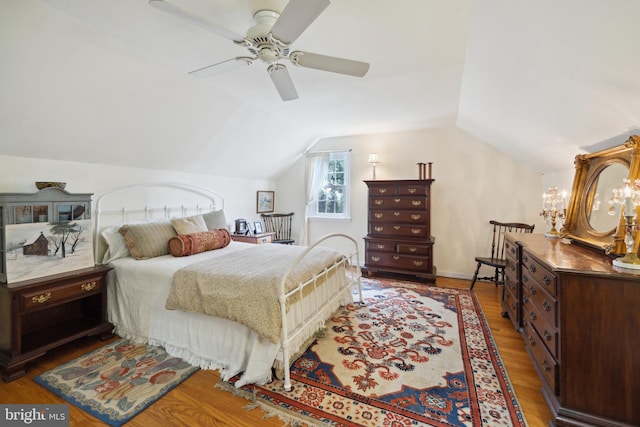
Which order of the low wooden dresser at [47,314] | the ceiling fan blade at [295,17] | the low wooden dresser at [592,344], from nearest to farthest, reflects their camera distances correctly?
1. the ceiling fan blade at [295,17]
2. the low wooden dresser at [592,344]
3. the low wooden dresser at [47,314]

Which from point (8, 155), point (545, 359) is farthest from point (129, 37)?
point (545, 359)

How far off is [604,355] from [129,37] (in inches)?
145

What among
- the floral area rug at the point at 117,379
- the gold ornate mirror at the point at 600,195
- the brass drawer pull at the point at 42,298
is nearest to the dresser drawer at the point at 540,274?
the gold ornate mirror at the point at 600,195

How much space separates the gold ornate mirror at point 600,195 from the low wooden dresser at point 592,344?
351 millimetres

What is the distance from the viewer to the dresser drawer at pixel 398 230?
4.10 metres

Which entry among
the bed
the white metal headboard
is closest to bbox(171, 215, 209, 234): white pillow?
the bed

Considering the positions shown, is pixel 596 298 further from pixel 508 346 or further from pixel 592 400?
pixel 508 346

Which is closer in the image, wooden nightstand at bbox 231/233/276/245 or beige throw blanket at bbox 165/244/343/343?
beige throw blanket at bbox 165/244/343/343

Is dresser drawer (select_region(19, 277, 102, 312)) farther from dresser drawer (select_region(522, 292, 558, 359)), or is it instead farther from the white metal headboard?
dresser drawer (select_region(522, 292, 558, 359))

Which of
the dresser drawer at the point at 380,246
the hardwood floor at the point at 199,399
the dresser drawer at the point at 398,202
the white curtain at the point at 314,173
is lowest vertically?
the hardwood floor at the point at 199,399

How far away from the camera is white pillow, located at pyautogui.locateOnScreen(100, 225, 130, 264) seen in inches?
108

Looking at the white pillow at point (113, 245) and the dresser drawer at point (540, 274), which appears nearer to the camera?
the dresser drawer at point (540, 274)

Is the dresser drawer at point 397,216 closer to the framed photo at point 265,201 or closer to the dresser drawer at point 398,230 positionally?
the dresser drawer at point 398,230

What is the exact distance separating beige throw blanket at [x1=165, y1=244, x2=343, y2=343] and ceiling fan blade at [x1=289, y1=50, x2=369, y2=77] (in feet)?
5.00
